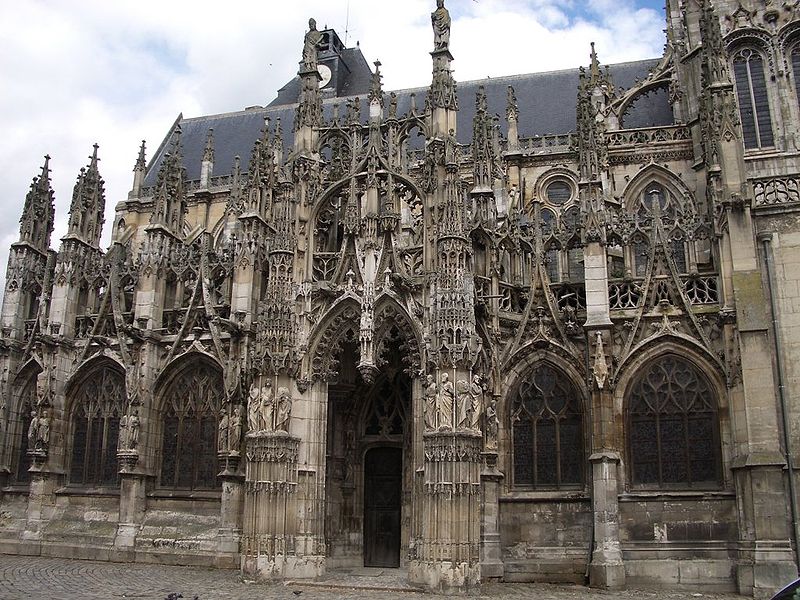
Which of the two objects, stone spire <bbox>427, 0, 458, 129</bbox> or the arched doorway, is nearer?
stone spire <bbox>427, 0, 458, 129</bbox>

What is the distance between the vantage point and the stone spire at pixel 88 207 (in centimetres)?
2362

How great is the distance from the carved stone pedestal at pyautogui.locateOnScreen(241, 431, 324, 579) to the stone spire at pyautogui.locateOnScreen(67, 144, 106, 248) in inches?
430

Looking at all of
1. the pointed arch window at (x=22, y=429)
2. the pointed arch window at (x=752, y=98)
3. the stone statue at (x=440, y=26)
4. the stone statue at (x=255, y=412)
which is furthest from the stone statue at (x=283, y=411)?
the pointed arch window at (x=752, y=98)

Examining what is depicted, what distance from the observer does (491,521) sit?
56.8 feet

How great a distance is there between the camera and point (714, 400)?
1722 cm

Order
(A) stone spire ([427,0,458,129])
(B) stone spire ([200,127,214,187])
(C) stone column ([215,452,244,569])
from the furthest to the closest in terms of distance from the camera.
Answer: (B) stone spire ([200,127,214,187])
(C) stone column ([215,452,244,569])
(A) stone spire ([427,0,458,129])

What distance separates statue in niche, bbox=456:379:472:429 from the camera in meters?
15.1

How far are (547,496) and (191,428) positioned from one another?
377 inches

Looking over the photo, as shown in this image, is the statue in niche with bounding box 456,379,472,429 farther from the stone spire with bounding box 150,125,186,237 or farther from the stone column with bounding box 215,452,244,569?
the stone spire with bounding box 150,125,186,237

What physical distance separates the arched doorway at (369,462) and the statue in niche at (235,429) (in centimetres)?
230

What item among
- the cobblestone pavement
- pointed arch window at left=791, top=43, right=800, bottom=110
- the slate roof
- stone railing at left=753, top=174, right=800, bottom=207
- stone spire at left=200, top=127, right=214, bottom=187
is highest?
the slate roof

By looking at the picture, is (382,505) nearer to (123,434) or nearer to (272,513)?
(272,513)

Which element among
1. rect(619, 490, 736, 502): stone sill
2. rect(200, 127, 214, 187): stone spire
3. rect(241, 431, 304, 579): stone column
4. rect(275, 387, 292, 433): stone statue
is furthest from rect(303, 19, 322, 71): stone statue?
rect(200, 127, 214, 187): stone spire

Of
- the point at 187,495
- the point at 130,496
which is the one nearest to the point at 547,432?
the point at 187,495
